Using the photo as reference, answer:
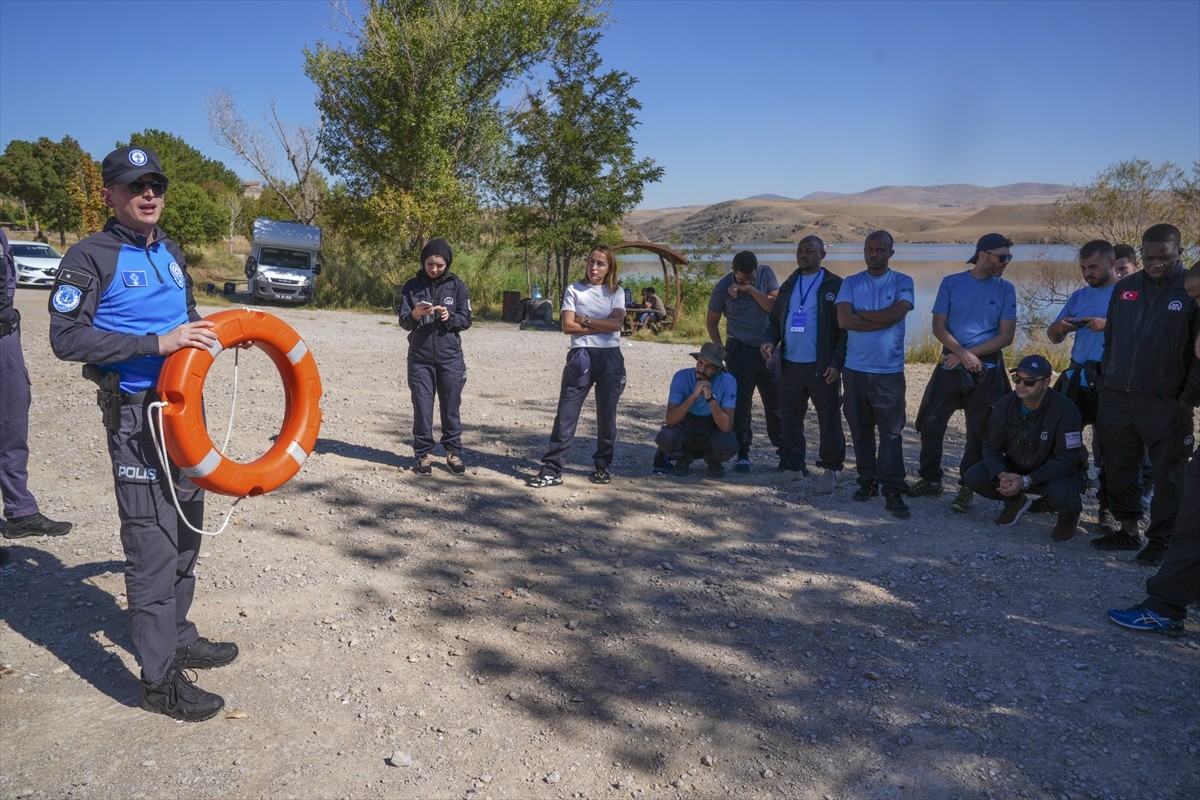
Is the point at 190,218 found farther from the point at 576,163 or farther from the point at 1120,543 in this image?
the point at 1120,543

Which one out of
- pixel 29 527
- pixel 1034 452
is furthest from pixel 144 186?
pixel 1034 452

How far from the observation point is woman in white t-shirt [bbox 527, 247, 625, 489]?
6273 millimetres

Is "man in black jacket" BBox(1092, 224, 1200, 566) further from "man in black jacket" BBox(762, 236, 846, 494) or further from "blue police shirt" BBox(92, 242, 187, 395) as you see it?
"blue police shirt" BBox(92, 242, 187, 395)

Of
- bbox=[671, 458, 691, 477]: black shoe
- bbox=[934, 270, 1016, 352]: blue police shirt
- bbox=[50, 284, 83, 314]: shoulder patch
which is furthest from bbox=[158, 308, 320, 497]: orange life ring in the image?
bbox=[934, 270, 1016, 352]: blue police shirt

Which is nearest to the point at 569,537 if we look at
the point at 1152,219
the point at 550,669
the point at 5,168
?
the point at 550,669

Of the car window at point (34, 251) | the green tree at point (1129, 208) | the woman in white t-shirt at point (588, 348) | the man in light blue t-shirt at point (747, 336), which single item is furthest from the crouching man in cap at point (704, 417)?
the car window at point (34, 251)

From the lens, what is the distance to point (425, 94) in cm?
2306

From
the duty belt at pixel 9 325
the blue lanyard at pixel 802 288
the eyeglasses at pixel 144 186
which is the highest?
the eyeglasses at pixel 144 186

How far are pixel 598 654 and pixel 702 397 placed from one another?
3230 mm

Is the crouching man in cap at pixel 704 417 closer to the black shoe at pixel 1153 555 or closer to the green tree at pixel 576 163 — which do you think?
the black shoe at pixel 1153 555

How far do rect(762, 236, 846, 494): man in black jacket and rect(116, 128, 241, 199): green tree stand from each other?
56475 mm

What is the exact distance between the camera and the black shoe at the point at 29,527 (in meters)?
4.97

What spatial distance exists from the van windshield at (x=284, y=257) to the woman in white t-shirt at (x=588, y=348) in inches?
757

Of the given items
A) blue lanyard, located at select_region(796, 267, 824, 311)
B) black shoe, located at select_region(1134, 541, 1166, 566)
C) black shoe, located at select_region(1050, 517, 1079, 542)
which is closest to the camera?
black shoe, located at select_region(1134, 541, 1166, 566)
